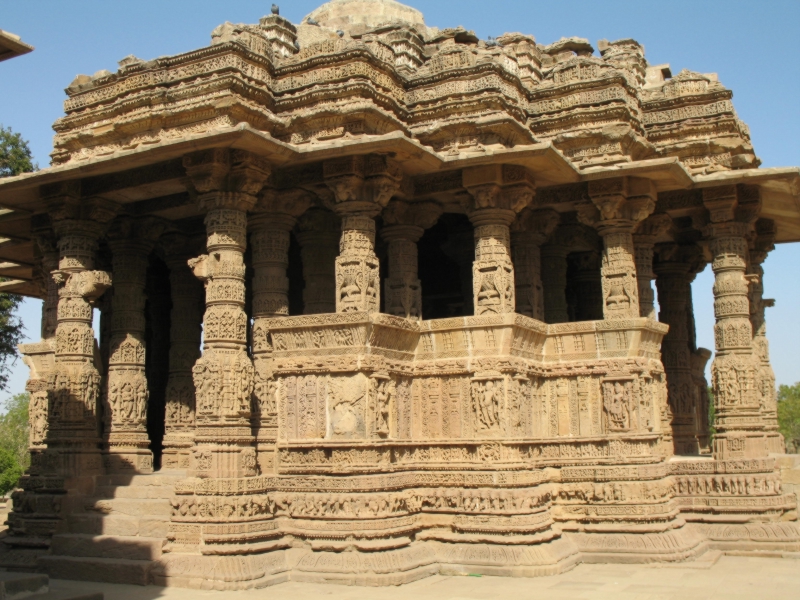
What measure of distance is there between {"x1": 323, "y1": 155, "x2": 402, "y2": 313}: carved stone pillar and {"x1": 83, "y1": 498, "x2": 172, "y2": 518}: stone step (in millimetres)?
3155

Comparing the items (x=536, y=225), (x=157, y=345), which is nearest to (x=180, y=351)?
(x=157, y=345)

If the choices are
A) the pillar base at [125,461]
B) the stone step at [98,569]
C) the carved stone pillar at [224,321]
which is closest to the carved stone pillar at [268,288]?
the carved stone pillar at [224,321]

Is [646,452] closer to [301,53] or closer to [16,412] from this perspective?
[301,53]

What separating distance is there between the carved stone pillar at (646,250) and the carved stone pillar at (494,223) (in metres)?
2.71

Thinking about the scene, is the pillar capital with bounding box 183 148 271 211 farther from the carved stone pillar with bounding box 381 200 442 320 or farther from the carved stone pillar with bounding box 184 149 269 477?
the carved stone pillar with bounding box 381 200 442 320

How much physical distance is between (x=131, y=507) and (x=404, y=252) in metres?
4.62

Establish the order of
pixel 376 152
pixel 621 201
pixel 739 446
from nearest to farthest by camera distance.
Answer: pixel 376 152 → pixel 621 201 → pixel 739 446

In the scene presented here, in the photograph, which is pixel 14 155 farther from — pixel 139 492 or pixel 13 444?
pixel 13 444

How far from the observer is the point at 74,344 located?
1223cm

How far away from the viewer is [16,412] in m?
61.3

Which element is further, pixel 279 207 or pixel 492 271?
pixel 279 207

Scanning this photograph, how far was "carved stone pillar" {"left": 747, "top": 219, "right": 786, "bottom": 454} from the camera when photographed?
1510 centimetres

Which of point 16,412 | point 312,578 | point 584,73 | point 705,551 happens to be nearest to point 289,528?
point 312,578

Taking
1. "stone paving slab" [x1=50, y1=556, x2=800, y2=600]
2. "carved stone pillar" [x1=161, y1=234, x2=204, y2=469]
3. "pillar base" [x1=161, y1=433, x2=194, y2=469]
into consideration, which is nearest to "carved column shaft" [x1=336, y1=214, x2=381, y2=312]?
"stone paving slab" [x1=50, y1=556, x2=800, y2=600]
